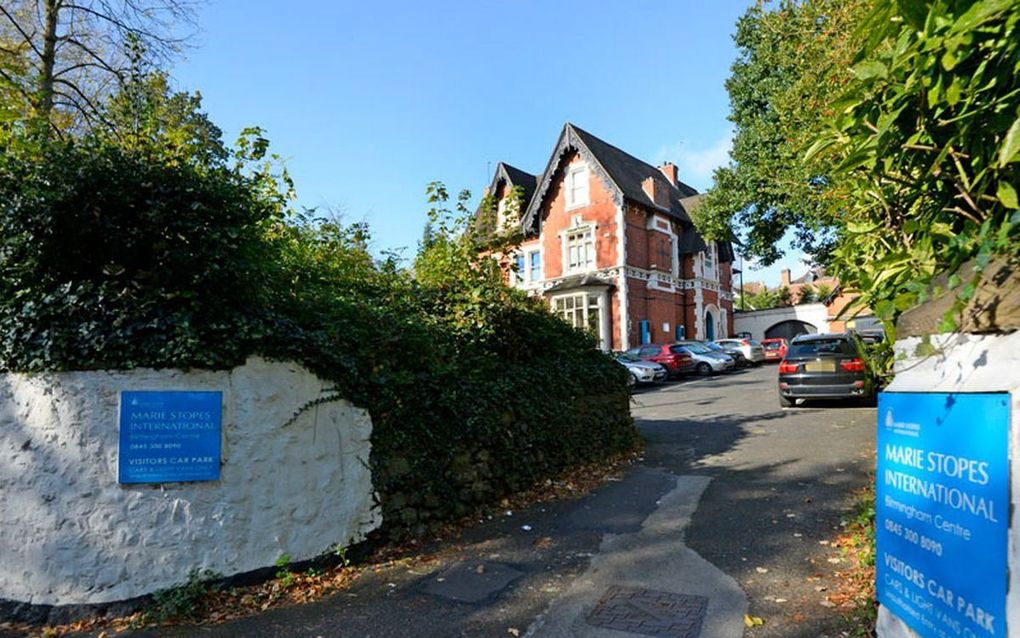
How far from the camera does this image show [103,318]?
178 inches

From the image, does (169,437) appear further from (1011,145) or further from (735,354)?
(735,354)

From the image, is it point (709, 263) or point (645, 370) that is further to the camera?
point (709, 263)

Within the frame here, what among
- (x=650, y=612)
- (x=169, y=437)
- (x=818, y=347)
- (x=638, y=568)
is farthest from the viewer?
(x=818, y=347)

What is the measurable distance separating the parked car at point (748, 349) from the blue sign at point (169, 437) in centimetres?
2756

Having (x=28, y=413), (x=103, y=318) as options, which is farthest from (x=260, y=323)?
(x=28, y=413)

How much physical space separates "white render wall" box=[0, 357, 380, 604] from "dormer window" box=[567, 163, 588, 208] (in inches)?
1149

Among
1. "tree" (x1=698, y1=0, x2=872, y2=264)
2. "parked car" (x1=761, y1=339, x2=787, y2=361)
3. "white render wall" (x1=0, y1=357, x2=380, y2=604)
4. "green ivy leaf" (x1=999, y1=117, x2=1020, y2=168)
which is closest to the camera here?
"green ivy leaf" (x1=999, y1=117, x2=1020, y2=168)

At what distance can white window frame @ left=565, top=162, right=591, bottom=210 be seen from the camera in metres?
32.3

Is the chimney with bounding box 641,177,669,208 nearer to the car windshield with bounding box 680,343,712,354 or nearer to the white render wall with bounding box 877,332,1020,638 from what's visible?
the car windshield with bounding box 680,343,712,354

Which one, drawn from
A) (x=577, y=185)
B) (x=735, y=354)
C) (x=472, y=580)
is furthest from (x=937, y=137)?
A: (x=577, y=185)

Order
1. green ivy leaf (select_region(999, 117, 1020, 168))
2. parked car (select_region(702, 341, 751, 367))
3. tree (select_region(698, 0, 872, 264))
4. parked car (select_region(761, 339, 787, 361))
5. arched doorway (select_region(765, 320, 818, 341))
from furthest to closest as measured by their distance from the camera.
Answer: arched doorway (select_region(765, 320, 818, 341))
parked car (select_region(761, 339, 787, 361))
parked car (select_region(702, 341, 751, 367))
tree (select_region(698, 0, 872, 264))
green ivy leaf (select_region(999, 117, 1020, 168))

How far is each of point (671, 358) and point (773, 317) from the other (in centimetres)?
2370

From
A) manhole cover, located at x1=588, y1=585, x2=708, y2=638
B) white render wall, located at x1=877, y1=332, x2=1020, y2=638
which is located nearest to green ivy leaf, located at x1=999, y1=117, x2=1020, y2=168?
white render wall, located at x1=877, y1=332, x2=1020, y2=638

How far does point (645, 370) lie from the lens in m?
22.6
